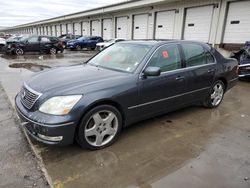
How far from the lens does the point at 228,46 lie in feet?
47.4

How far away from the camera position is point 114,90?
3.19m

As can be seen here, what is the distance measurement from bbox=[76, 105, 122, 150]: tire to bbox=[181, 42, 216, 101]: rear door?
70.4 inches

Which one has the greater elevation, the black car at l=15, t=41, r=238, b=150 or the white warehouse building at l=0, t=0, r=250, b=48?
the white warehouse building at l=0, t=0, r=250, b=48

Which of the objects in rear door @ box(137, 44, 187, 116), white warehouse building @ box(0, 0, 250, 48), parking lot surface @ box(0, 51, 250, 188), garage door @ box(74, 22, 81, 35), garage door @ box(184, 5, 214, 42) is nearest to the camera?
parking lot surface @ box(0, 51, 250, 188)

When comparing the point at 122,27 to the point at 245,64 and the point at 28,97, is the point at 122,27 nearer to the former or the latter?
the point at 245,64

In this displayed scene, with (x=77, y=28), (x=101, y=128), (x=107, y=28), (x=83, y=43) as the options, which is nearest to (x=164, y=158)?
(x=101, y=128)

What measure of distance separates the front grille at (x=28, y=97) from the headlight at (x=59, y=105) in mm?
222

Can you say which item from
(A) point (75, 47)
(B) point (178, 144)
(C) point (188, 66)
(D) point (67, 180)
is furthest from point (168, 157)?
(A) point (75, 47)

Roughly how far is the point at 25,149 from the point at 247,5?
47.1 feet

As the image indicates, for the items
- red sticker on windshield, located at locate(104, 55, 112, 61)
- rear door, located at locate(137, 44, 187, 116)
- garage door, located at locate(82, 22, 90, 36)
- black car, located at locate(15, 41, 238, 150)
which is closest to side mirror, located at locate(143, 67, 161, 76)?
black car, located at locate(15, 41, 238, 150)

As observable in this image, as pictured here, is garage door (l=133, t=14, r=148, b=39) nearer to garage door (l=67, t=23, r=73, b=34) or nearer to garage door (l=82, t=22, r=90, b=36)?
garage door (l=82, t=22, r=90, b=36)

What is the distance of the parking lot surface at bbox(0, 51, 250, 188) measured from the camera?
2602 millimetres

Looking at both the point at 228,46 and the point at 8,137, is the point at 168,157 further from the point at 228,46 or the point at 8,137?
the point at 228,46

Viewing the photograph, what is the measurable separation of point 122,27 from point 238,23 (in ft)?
46.0
